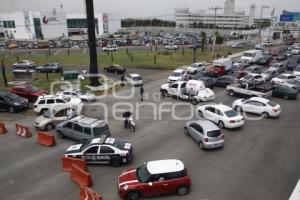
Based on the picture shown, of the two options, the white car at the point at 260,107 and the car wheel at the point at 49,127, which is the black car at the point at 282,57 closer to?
the white car at the point at 260,107

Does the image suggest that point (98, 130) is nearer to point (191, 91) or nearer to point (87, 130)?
point (87, 130)

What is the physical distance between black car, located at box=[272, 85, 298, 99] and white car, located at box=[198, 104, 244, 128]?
1030 centimetres

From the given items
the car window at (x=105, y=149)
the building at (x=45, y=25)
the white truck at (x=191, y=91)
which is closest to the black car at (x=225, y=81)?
the white truck at (x=191, y=91)

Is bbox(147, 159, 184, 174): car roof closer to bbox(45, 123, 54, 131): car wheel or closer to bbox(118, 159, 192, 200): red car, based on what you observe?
bbox(118, 159, 192, 200): red car

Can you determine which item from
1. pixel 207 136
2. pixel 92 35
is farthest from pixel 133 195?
pixel 92 35

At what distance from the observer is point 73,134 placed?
19438 millimetres

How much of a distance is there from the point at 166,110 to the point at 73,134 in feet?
32.2

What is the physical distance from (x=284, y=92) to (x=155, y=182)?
21.4m

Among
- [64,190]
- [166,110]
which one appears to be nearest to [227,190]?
[64,190]

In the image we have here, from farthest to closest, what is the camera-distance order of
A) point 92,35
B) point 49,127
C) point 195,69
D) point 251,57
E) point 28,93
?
point 251,57 → point 195,69 → point 92,35 → point 28,93 → point 49,127

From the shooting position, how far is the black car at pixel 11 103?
26750mm

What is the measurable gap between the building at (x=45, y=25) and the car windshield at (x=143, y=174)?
361 ft

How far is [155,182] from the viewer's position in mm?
13203

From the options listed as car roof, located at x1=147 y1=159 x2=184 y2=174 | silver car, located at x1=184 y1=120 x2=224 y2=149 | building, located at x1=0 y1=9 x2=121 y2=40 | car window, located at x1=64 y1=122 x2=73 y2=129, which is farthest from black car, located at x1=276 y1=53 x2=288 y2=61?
building, located at x1=0 y1=9 x2=121 y2=40
